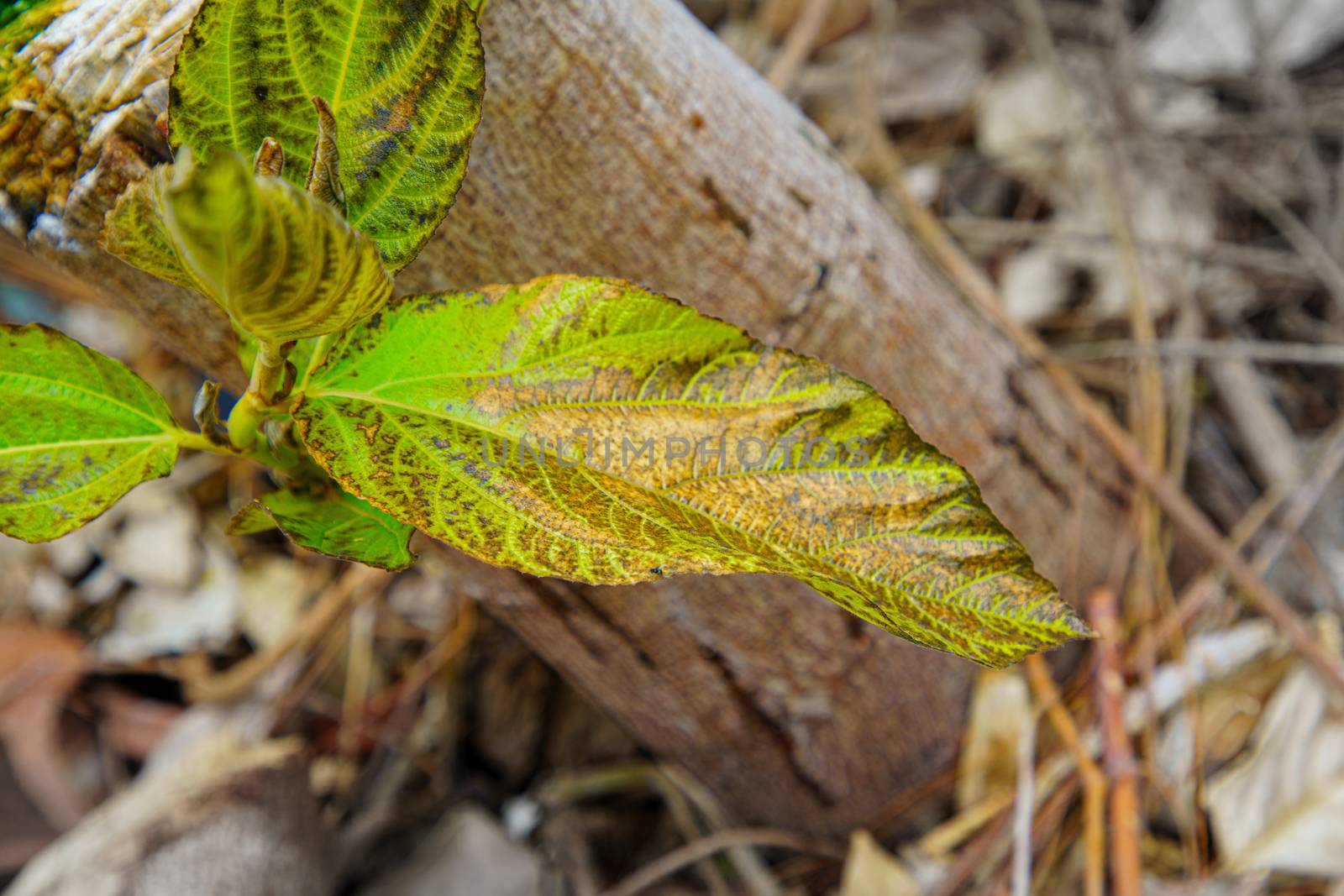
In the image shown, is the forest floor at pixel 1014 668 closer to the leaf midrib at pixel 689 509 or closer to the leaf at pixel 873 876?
the leaf at pixel 873 876

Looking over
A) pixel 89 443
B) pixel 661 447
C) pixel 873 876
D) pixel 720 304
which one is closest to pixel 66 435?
pixel 89 443

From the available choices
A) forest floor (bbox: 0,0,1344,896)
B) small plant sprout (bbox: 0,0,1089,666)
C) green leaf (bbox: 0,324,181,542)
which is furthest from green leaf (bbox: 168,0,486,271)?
forest floor (bbox: 0,0,1344,896)

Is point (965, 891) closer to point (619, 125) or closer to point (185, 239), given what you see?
point (619, 125)

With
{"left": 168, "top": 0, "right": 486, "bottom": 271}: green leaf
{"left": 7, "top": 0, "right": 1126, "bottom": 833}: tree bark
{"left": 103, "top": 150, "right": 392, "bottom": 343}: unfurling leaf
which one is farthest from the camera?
{"left": 7, "top": 0, "right": 1126, "bottom": 833}: tree bark

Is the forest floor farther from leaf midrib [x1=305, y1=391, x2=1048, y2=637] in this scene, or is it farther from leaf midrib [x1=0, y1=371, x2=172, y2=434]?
leaf midrib [x1=0, y1=371, x2=172, y2=434]

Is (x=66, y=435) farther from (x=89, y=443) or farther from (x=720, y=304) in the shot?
(x=720, y=304)

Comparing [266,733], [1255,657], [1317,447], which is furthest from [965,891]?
[266,733]

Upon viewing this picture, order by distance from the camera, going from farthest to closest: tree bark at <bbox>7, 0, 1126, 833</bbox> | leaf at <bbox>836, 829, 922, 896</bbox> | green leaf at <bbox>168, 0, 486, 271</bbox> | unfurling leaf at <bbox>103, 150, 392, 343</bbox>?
leaf at <bbox>836, 829, 922, 896</bbox>, tree bark at <bbox>7, 0, 1126, 833</bbox>, green leaf at <bbox>168, 0, 486, 271</bbox>, unfurling leaf at <bbox>103, 150, 392, 343</bbox>
